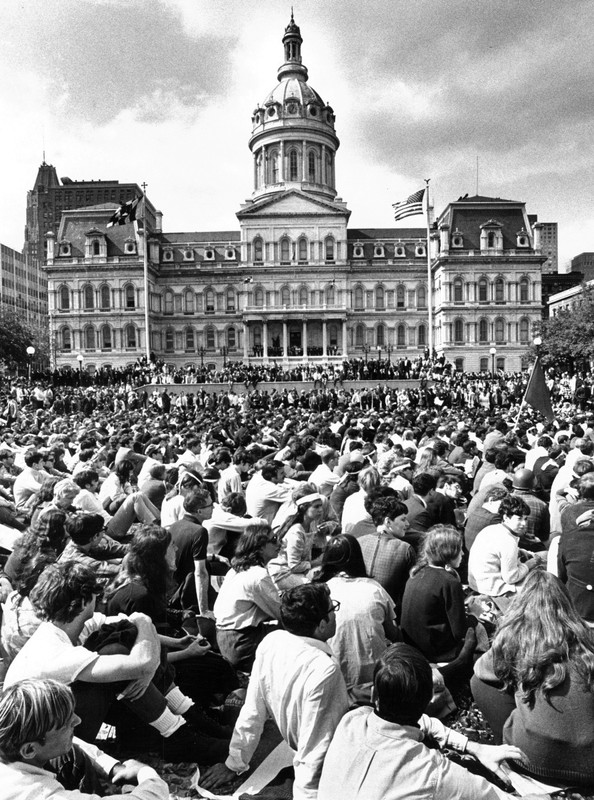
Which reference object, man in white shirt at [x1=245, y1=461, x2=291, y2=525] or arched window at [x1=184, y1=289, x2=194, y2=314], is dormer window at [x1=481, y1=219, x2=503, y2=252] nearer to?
arched window at [x1=184, y1=289, x2=194, y2=314]

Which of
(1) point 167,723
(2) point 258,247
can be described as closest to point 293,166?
(2) point 258,247

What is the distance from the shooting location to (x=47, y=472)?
12016 mm

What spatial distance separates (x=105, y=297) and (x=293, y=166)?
26.5 meters

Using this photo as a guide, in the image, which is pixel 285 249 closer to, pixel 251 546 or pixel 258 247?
pixel 258 247

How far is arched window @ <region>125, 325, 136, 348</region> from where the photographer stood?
234ft

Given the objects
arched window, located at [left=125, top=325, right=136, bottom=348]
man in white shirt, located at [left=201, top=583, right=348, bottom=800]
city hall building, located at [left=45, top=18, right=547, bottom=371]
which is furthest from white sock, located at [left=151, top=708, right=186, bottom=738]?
arched window, located at [left=125, top=325, right=136, bottom=348]

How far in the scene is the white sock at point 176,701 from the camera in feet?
16.0

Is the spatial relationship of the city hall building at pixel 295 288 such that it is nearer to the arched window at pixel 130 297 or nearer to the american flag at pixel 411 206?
the arched window at pixel 130 297

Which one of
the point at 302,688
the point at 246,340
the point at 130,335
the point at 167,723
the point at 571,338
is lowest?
the point at 167,723

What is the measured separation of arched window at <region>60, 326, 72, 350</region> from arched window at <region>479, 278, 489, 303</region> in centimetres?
4367

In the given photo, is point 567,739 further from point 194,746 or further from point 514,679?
point 194,746

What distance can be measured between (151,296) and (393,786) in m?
71.7

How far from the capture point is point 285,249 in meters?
71.9

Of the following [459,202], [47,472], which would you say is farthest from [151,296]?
[47,472]
